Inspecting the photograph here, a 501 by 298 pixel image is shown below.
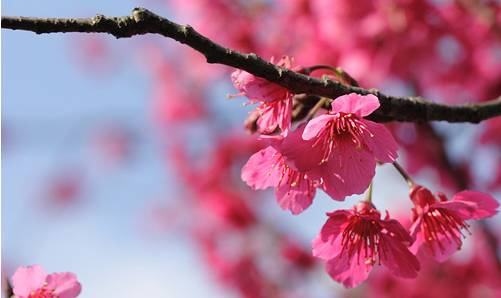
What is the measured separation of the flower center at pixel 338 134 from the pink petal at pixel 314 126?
A: 3 cm

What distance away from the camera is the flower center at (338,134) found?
1084 millimetres

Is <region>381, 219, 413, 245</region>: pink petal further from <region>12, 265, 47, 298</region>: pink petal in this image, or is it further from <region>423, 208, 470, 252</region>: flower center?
<region>12, 265, 47, 298</region>: pink petal

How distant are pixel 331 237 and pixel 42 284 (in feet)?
1.64

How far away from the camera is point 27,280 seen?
112 centimetres

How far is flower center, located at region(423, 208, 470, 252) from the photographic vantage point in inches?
48.1

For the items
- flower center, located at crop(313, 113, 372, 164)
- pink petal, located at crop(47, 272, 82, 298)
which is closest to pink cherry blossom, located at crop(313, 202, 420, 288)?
flower center, located at crop(313, 113, 372, 164)

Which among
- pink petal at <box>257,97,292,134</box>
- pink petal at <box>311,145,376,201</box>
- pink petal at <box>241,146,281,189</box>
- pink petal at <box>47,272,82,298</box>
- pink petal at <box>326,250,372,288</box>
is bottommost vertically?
pink petal at <box>47,272,82,298</box>

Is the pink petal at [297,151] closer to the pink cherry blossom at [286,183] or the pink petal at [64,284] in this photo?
the pink cherry blossom at [286,183]

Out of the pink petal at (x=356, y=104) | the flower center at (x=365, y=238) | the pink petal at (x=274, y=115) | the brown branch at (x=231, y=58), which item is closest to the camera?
the brown branch at (x=231, y=58)

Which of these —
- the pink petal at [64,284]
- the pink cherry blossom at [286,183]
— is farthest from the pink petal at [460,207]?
the pink petal at [64,284]

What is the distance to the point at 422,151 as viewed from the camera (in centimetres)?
338

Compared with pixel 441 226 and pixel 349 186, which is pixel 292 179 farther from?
pixel 441 226

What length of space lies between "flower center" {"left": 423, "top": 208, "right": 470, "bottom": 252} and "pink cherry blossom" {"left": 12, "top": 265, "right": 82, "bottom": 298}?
625 mm

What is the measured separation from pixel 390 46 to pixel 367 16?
0.56 feet
